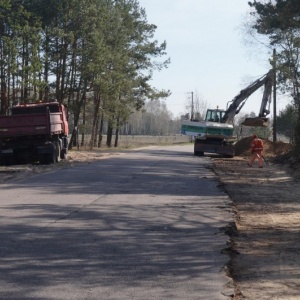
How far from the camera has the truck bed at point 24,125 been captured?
101 ft

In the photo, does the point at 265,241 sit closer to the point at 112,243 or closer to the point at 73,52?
the point at 112,243

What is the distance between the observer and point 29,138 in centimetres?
3142

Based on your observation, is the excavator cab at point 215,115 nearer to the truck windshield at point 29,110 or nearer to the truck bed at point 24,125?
the truck windshield at point 29,110

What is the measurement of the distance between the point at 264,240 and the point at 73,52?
41661mm

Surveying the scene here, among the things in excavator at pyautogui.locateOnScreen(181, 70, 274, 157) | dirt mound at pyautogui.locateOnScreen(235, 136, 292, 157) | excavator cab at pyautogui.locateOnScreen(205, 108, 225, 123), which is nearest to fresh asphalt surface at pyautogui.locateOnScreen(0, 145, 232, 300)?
excavator at pyautogui.locateOnScreen(181, 70, 274, 157)

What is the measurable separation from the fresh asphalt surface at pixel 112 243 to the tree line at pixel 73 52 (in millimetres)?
25961

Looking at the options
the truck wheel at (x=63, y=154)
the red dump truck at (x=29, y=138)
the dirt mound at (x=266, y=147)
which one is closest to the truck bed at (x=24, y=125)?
the red dump truck at (x=29, y=138)

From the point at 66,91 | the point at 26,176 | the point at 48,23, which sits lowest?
the point at 26,176

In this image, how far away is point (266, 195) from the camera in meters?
19.0

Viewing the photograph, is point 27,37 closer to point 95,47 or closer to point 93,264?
point 95,47

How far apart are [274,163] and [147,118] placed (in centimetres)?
14290

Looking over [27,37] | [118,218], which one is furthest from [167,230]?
[27,37]

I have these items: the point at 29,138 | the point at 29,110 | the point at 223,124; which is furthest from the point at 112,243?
the point at 223,124

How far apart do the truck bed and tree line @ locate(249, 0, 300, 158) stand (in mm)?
11056
